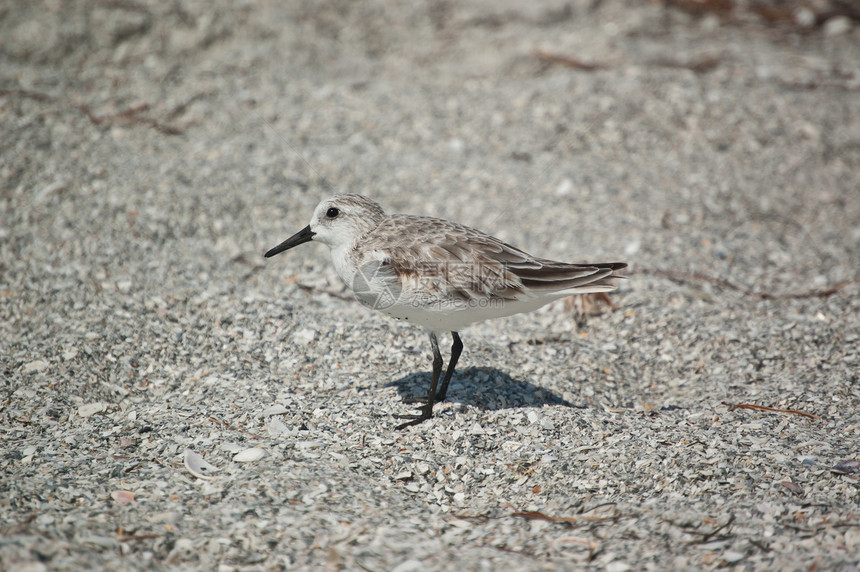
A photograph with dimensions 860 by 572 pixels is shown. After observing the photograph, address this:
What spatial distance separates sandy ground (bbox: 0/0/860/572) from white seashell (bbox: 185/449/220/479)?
0.03 metres

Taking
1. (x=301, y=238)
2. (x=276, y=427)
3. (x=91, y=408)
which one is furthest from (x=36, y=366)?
(x=301, y=238)

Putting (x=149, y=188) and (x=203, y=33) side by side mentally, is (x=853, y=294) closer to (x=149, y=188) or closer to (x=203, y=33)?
(x=149, y=188)

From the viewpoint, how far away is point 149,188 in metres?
6.46

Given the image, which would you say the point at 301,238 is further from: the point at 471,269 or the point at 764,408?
the point at 764,408

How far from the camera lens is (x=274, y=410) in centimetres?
423

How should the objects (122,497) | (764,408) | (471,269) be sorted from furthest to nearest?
1. (764,408)
2. (471,269)
3. (122,497)

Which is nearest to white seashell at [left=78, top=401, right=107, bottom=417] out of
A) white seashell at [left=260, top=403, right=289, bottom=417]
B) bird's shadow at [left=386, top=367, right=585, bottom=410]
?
white seashell at [left=260, top=403, right=289, bottom=417]

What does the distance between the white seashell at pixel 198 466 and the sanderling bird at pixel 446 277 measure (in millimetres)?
1133

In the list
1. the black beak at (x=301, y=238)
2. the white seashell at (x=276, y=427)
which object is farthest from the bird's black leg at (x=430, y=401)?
the black beak at (x=301, y=238)

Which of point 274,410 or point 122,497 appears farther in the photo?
point 274,410

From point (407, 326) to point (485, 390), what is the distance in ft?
3.44

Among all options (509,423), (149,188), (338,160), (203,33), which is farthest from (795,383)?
(203,33)

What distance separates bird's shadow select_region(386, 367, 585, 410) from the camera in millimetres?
4508

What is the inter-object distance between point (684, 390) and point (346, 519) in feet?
8.68
